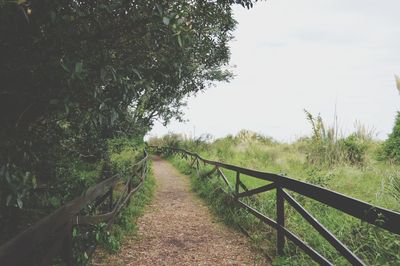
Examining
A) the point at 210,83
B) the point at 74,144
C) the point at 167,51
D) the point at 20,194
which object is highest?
the point at 210,83

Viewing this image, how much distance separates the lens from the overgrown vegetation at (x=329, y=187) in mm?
4457

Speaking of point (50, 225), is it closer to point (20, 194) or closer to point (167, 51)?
point (20, 194)

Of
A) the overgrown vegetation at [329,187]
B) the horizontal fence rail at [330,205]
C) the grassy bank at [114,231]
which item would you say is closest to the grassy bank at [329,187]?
the overgrown vegetation at [329,187]

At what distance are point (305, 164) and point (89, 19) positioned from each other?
8.59 metres

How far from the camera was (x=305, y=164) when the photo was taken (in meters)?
10.4

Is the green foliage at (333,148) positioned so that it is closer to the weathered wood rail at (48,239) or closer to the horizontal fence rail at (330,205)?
the horizontal fence rail at (330,205)

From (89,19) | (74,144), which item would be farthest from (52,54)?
(74,144)

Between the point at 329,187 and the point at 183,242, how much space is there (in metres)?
3.38

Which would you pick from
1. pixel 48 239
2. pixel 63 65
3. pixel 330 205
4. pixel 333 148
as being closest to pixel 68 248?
pixel 48 239

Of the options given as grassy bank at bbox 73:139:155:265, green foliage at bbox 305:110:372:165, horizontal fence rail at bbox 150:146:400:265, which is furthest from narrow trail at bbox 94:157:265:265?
green foliage at bbox 305:110:372:165

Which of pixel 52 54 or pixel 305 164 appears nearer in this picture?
pixel 52 54

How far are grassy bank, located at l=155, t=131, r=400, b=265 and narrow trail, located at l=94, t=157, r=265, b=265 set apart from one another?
341 millimetres

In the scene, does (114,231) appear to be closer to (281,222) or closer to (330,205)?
(281,222)

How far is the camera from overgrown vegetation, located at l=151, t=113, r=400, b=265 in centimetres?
446
